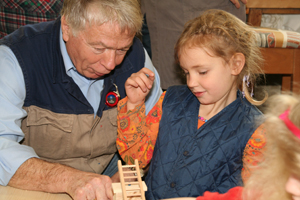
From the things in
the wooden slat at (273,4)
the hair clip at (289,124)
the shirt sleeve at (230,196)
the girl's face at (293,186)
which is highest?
the hair clip at (289,124)

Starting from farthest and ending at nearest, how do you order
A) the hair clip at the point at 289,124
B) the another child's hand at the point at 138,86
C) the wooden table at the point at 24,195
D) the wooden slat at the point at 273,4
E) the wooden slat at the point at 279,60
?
the wooden slat at the point at 273,4 < the wooden slat at the point at 279,60 < the another child's hand at the point at 138,86 < the wooden table at the point at 24,195 < the hair clip at the point at 289,124

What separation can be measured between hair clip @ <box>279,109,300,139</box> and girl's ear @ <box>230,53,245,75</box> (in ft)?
2.26

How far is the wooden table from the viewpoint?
1.10 meters

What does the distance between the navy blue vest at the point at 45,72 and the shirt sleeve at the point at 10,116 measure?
37mm

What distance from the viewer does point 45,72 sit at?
142 cm

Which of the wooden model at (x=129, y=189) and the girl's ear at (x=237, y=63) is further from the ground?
the girl's ear at (x=237, y=63)

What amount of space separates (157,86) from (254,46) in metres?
0.54

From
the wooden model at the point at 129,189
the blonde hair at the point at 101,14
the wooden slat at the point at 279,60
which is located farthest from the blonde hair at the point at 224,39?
the wooden slat at the point at 279,60

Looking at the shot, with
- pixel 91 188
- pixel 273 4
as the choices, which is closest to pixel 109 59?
pixel 91 188

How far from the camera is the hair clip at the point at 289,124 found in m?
0.59

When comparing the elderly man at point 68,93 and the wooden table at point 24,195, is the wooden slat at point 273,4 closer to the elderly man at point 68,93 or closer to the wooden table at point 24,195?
the elderly man at point 68,93

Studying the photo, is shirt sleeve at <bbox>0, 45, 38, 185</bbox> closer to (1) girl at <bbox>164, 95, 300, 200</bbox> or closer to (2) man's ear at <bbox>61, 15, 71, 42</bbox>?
(2) man's ear at <bbox>61, 15, 71, 42</bbox>

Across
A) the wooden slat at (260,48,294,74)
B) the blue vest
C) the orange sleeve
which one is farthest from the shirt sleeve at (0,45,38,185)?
the wooden slat at (260,48,294,74)

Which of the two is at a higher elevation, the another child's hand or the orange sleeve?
the another child's hand
